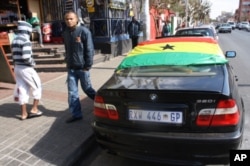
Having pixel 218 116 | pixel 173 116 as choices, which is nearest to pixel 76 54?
pixel 173 116

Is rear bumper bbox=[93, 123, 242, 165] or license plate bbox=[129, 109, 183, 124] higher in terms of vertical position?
license plate bbox=[129, 109, 183, 124]

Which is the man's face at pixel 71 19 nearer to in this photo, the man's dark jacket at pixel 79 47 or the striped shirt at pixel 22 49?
the man's dark jacket at pixel 79 47

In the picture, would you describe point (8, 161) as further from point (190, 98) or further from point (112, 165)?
point (190, 98)

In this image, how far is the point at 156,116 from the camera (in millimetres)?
2957

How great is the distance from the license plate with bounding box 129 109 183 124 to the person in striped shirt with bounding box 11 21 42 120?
101 inches

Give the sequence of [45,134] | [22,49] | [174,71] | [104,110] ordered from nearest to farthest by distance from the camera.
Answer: [104,110] → [174,71] → [45,134] → [22,49]

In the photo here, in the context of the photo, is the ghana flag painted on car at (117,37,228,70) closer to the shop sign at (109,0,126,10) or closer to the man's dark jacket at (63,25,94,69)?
the man's dark jacket at (63,25,94,69)

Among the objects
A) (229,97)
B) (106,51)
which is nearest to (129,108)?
(229,97)

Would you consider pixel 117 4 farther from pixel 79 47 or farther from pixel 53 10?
pixel 79 47

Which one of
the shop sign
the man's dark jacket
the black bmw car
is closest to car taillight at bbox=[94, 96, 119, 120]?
the black bmw car

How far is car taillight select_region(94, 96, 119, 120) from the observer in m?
3.21

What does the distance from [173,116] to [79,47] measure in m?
2.32

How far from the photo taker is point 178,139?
2822mm

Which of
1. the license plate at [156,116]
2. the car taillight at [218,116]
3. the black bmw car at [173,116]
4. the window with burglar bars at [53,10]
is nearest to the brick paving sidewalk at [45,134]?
the black bmw car at [173,116]
